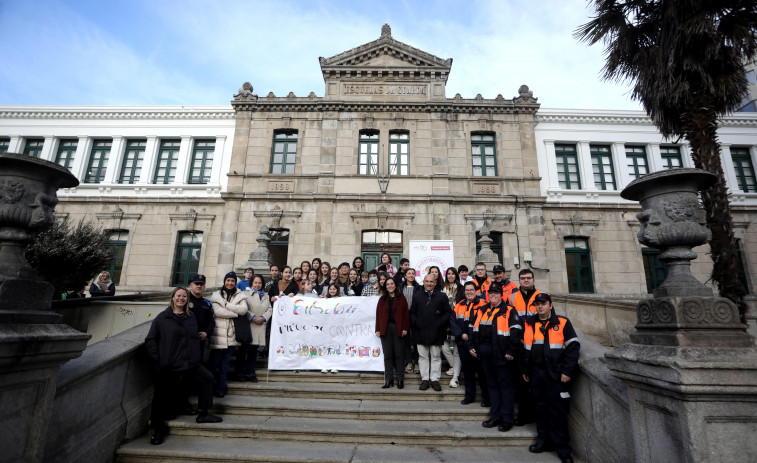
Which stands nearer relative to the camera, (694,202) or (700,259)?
(694,202)

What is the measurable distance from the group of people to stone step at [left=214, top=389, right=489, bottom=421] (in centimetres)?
29

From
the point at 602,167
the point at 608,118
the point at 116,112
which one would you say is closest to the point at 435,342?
the point at 602,167

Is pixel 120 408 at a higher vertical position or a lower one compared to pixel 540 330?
Result: lower

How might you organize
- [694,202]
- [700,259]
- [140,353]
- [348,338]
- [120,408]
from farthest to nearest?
[700,259] < [348,338] < [140,353] < [120,408] < [694,202]

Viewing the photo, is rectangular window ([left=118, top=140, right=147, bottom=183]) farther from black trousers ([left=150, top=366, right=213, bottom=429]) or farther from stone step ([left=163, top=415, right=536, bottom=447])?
stone step ([left=163, top=415, right=536, bottom=447])

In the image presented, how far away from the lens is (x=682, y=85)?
28.4 ft

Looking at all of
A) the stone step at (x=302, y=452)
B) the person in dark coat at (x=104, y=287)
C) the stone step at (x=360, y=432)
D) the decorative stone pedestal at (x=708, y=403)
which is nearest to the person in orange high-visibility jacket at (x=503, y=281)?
the stone step at (x=360, y=432)

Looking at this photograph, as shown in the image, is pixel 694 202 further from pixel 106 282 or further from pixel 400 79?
pixel 400 79

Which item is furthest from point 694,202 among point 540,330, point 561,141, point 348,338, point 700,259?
point 700,259

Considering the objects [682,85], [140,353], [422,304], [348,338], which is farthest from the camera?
[682,85]

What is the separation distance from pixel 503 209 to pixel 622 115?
8.72 metres

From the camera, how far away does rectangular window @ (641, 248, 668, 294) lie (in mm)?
17234

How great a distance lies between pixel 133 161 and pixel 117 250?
497 centimetres

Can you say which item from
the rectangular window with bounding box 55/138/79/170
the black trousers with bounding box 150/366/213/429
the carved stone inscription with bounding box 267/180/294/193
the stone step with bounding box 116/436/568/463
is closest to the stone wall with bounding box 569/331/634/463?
the stone step with bounding box 116/436/568/463
